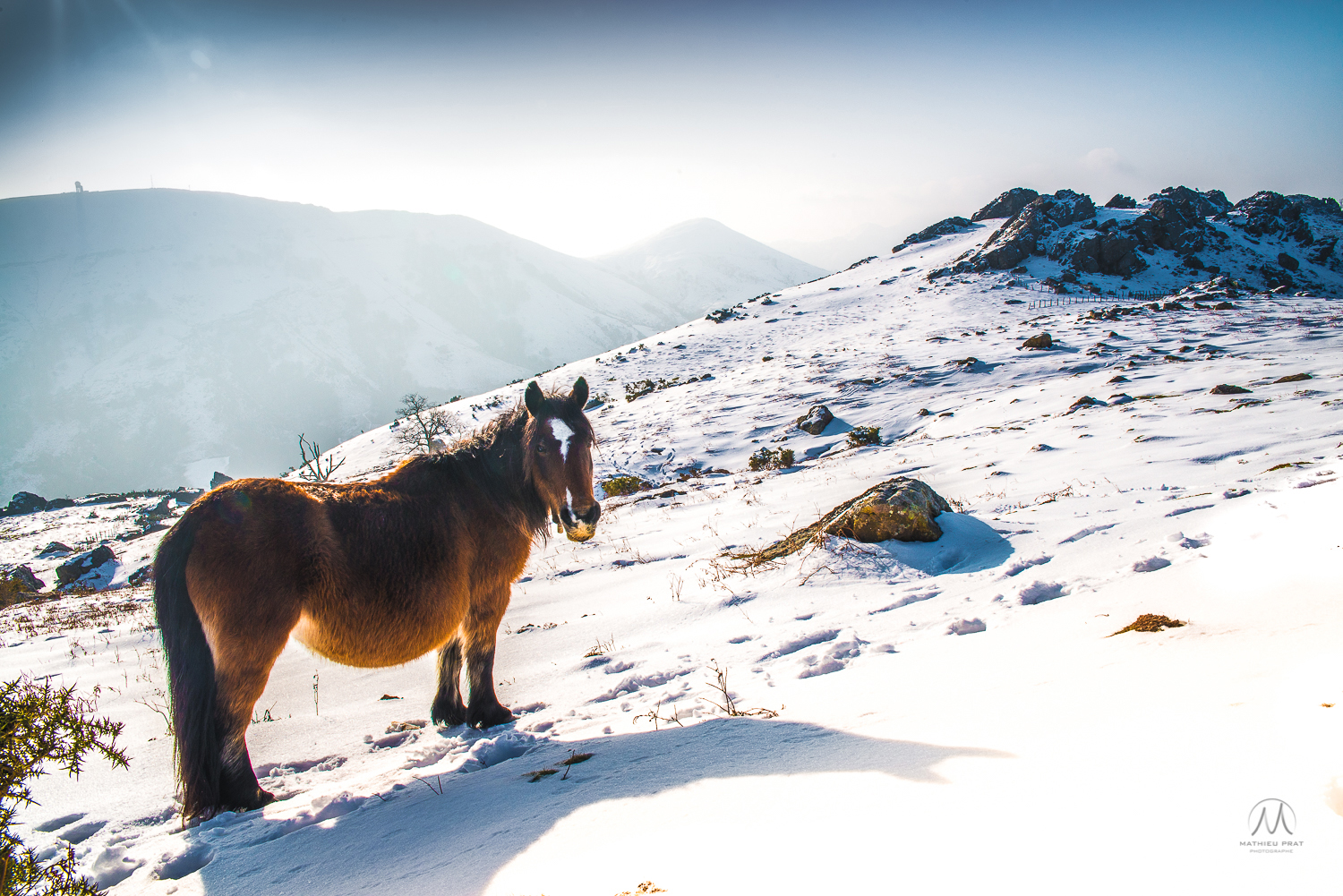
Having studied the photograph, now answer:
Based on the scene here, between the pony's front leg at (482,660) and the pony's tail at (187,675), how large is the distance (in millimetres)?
1398

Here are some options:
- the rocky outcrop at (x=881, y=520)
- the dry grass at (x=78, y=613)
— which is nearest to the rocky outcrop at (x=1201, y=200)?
the rocky outcrop at (x=881, y=520)

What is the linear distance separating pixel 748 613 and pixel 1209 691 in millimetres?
3381

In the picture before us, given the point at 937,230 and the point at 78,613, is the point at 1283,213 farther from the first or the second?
the point at 78,613

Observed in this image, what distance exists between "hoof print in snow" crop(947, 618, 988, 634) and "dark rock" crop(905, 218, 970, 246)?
55811mm

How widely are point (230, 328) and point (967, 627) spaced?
153 meters

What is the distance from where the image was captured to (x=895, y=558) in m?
5.27

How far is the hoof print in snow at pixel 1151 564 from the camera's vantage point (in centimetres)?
397

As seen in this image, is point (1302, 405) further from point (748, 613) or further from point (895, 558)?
point (748, 613)

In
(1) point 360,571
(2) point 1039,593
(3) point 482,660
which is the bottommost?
(2) point 1039,593

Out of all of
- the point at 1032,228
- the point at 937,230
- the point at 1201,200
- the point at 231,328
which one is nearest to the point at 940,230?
the point at 937,230

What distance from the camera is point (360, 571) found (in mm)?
3357

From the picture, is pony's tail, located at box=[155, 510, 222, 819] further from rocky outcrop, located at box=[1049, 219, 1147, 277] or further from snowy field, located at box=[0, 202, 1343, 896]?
rocky outcrop, located at box=[1049, 219, 1147, 277]

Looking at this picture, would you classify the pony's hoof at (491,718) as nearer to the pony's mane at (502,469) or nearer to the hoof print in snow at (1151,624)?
the pony's mane at (502,469)

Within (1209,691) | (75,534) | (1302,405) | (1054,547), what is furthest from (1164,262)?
(75,534)
